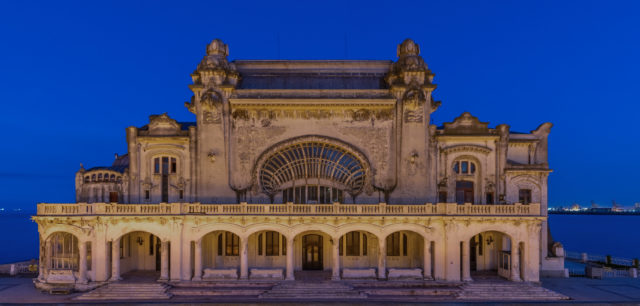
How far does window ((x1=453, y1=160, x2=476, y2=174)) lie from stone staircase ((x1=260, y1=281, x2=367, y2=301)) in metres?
13.7

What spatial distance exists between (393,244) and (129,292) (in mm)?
19991

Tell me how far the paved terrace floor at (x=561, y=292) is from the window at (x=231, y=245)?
7226 millimetres

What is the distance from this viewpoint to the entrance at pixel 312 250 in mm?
38406

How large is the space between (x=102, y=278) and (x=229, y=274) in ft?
30.2

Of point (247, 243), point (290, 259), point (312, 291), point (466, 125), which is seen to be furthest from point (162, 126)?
point (466, 125)

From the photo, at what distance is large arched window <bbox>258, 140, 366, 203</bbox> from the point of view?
38531 millimetres

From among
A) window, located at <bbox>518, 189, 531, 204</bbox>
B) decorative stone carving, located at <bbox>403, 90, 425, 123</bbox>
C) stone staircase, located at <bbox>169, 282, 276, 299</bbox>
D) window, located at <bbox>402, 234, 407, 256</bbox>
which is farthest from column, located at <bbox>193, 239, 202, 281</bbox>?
window, located at <bbox>518, 189, 531, 204</bbox>

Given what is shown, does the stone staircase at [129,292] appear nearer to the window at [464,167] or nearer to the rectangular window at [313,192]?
the rectangular window at [313,192]

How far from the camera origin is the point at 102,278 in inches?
1355

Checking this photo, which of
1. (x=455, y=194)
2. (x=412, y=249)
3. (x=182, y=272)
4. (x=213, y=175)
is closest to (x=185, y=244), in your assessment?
(x=182, y=272)

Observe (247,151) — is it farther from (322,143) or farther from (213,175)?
(322,143)

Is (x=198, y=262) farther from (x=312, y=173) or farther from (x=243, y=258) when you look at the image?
(x=312, y=173)

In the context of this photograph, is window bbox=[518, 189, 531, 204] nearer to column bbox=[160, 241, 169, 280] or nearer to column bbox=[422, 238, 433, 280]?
column bbox=[422, 238, 433, 280]

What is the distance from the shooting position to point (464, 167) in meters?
39.0
